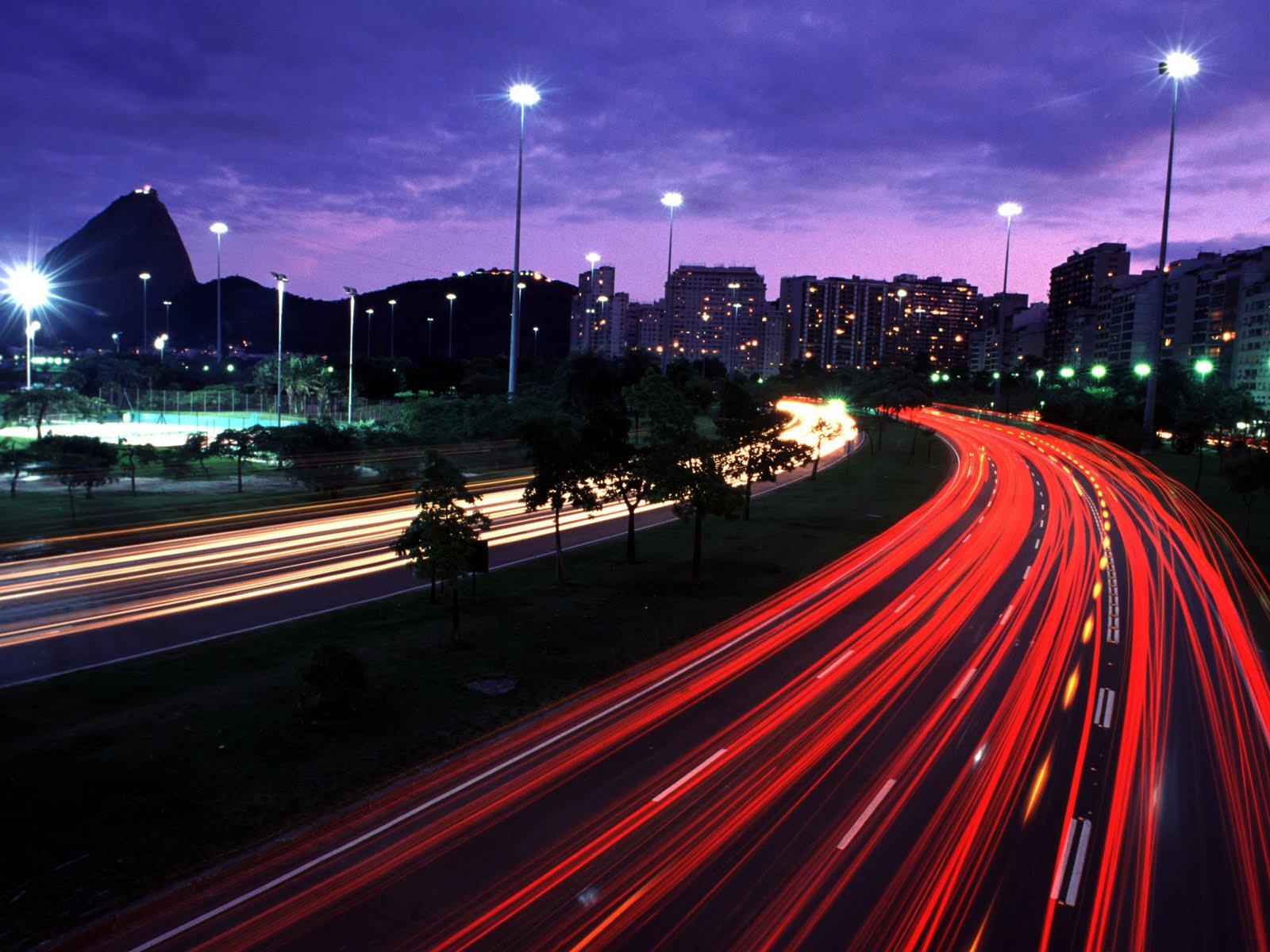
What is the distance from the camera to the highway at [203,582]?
18.5 m

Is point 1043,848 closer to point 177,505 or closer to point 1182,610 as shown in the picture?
point 1182,610

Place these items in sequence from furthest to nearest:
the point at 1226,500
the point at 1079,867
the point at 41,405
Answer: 1. the point at 41,405
2. the point at 1226,500
3. the point at 1079,867

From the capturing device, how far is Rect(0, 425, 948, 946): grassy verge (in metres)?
10.1

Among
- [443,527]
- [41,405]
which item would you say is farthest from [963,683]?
[41,405]

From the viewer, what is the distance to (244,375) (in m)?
121

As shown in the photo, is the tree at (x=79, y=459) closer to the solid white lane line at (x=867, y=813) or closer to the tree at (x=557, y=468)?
the tree at (x=557, y=468)

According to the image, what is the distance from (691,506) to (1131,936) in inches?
700

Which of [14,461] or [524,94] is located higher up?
[524,94]

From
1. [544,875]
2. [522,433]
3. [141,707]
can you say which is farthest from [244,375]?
[544,875]

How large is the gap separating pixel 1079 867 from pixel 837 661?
26.1ft

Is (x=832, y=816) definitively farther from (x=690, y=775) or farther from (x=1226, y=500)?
(x=1226, y=500)

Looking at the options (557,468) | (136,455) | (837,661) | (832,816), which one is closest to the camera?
(832,816)

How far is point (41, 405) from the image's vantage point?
165 feet

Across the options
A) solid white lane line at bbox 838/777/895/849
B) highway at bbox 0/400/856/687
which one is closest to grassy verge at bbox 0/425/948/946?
highway at bbox 0/400/856/687
